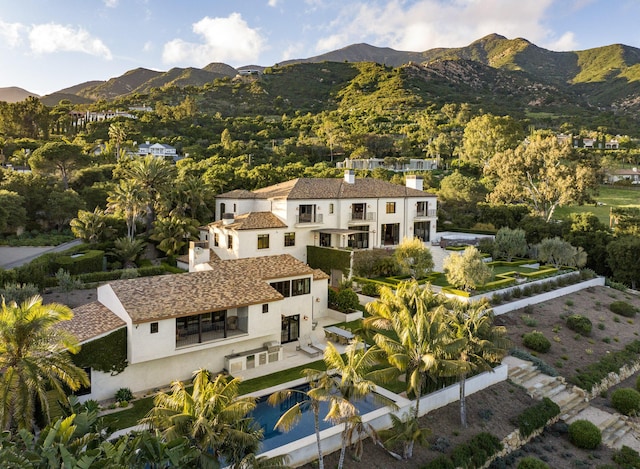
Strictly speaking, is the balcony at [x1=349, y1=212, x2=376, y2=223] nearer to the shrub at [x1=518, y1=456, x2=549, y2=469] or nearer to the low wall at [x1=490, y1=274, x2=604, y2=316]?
the low wall at [x1=490, y1=274, x2=604, y2=316]

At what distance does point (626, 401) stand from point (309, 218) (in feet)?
84.7

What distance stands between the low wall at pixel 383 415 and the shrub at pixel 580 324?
33.0 ft

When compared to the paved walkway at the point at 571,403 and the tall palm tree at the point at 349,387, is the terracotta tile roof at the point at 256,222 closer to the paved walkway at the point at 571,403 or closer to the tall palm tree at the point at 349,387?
the paved walkway at the point at 571,403

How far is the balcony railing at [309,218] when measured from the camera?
3850cm

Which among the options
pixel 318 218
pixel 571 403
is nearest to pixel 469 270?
pixel 571 403

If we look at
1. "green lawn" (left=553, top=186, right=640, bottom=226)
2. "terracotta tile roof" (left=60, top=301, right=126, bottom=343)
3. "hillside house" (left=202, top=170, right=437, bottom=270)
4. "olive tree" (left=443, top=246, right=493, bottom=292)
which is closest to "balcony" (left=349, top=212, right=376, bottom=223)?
"hillside house" (left=202, top=170, right=437, bottom=270)

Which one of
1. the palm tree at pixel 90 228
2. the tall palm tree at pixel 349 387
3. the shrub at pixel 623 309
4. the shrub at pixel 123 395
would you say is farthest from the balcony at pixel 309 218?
the shrub at pixel 623 309

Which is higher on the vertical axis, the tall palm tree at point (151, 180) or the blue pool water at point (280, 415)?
the tall palm tree at point (151, 180)

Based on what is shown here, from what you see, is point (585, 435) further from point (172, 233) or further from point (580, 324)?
point (172, 233)

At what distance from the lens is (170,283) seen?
2200 centimetres

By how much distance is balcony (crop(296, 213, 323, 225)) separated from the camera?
38.4m

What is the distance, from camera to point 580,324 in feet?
98.3

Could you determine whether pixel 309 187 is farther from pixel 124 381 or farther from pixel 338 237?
pixel 124 381

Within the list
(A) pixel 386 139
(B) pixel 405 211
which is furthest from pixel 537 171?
(A) pixel 386 139
